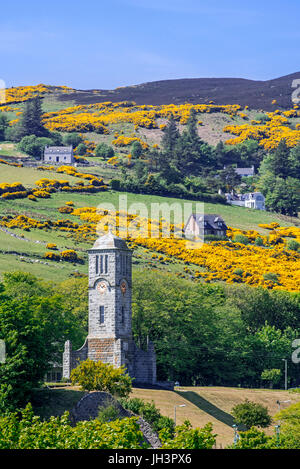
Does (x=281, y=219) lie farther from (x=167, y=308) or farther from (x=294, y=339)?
(x=167, y=308)

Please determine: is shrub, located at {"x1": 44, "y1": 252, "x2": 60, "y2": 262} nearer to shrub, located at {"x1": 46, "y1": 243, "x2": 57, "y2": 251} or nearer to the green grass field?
the green grass field

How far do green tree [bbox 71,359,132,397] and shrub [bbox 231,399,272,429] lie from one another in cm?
1120

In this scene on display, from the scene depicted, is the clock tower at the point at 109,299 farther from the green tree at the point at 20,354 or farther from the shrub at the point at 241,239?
the shrub at the point at 241,239

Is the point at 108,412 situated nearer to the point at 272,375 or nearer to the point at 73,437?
the point at 73,437

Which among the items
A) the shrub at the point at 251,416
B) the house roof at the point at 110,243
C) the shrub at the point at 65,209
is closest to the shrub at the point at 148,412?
the shrub at the point at 251,416

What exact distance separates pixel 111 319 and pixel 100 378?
9.27 meters

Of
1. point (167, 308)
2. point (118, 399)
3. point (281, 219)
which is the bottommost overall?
point (118, 399)

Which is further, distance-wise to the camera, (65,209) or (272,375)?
(65,209)

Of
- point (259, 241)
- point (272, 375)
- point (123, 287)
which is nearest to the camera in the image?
point (123, 287)

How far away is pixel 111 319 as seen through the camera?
7975cm

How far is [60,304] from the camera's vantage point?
90.4 metres

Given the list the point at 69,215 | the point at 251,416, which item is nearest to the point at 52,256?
the point at 69,215
